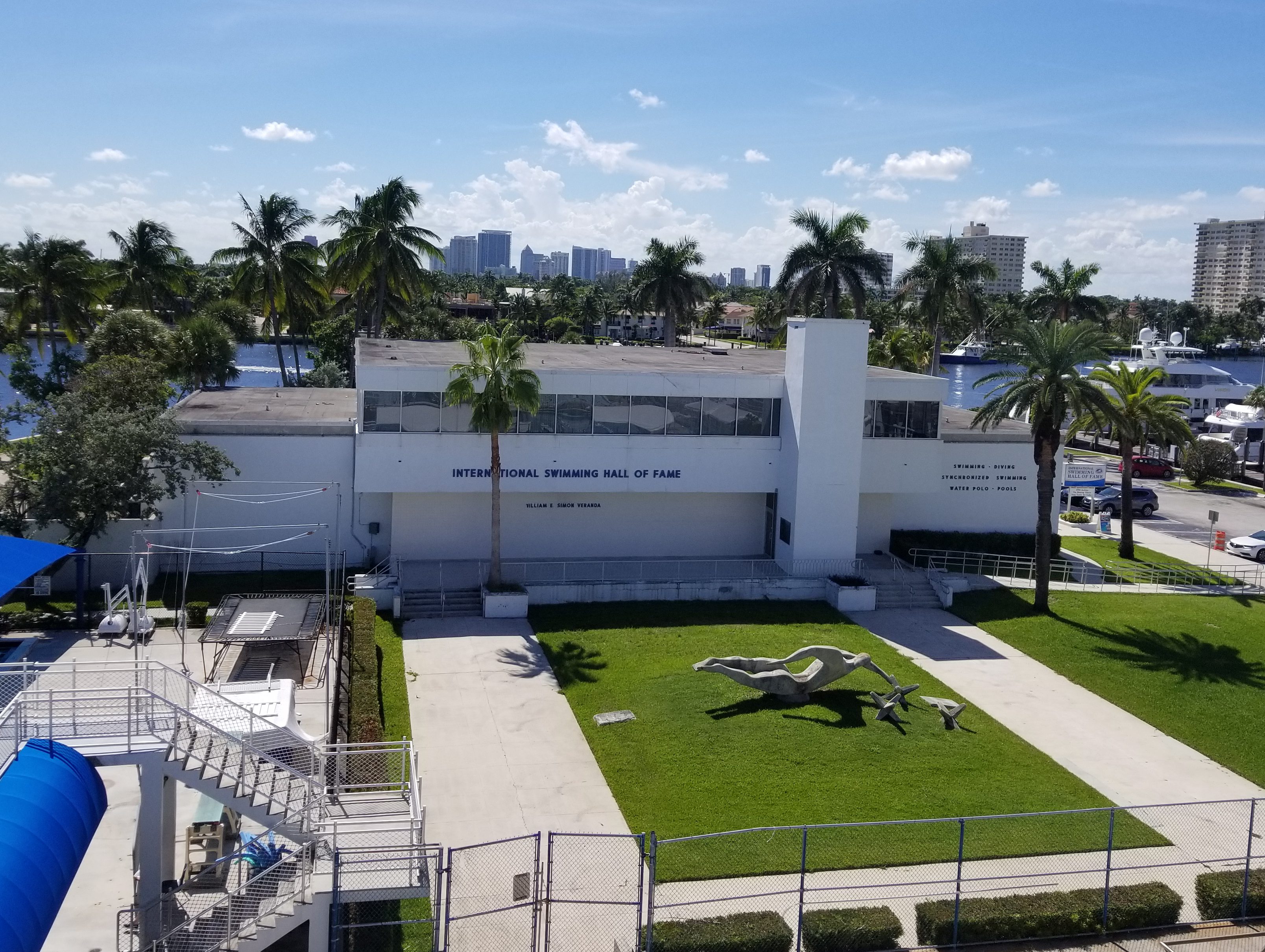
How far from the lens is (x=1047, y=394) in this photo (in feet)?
107

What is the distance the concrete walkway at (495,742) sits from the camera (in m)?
19.9

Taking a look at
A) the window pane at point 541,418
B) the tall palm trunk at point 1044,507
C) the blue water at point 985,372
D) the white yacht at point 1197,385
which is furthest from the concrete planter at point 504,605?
the blue water at point 985,372

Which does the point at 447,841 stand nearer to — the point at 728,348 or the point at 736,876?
the point at 736,876

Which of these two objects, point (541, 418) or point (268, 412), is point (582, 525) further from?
point (268, 412)

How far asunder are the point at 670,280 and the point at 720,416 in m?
31.1

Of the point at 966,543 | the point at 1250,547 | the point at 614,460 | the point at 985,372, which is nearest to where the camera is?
the point at 614,460

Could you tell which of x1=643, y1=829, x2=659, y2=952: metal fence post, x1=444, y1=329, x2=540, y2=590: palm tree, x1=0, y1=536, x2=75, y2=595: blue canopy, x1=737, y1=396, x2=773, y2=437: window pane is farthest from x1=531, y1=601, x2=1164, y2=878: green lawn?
x1=0, y1=536, x2=75, y2=595: blue canopy

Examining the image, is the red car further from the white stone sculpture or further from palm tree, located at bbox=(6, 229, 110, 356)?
palm tree, located at bbox=(6, 229, 110, 356)

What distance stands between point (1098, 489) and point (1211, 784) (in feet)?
99.3

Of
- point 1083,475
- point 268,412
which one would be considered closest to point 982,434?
point 1083,475

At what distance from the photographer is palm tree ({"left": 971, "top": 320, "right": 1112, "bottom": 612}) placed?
3250 centimetres

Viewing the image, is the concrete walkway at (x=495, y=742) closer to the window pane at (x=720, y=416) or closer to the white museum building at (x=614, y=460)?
the white museum building at (x=614, y=460)

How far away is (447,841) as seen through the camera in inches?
747

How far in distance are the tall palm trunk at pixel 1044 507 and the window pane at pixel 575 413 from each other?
46.6ft
